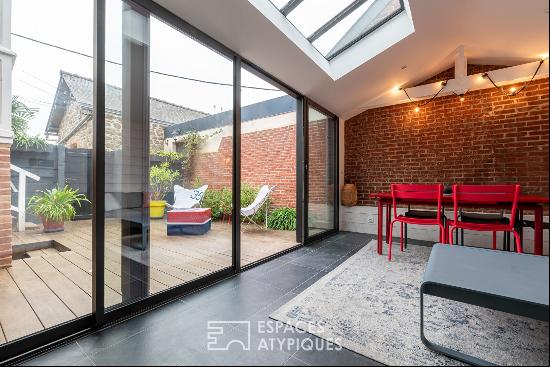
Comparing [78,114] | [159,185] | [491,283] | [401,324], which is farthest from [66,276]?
[491,283]

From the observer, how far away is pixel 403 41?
3215 mm

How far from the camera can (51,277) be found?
2008 millimetres

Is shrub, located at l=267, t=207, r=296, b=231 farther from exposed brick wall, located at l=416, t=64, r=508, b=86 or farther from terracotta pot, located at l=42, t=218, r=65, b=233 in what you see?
terracotta pot, located at l=42, t=218, r=65, b=233

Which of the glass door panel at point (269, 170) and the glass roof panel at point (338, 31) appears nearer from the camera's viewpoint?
the glass roof panel at point (338, 31)

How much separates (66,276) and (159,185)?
974 mm

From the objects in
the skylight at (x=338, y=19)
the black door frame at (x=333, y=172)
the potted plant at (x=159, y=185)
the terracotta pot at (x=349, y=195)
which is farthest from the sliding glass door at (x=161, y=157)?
the terracotta pot at (x=349, y=195)

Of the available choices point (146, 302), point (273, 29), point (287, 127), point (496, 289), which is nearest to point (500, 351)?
point (496, 289)

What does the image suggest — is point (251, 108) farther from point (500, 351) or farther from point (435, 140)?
point (500, 351)

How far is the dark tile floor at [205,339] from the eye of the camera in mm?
1354

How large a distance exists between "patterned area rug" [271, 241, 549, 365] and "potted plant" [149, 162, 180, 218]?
1.18 m

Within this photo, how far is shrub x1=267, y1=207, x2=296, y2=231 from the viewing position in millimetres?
4973

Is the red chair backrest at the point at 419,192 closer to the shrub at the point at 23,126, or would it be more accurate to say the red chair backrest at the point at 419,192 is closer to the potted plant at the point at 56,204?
the potted plant at the point at 56,204

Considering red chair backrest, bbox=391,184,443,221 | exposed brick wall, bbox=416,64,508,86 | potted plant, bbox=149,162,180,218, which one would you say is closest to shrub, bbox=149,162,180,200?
potted plant, bbox=149,162,180,218

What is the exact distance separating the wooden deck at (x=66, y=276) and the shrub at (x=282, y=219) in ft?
8.97
